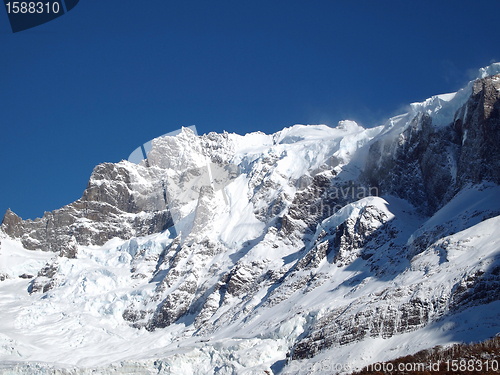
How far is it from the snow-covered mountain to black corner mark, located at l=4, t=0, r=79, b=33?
56201 millimetres

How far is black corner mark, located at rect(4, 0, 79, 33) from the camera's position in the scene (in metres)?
56.7

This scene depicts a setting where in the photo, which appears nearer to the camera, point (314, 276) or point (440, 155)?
point (314, 276)

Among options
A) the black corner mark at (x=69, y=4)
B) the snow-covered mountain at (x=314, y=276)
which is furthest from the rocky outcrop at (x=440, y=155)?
the black corner mark at (x=69, y=4)

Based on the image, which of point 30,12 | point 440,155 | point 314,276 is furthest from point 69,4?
point 440,155

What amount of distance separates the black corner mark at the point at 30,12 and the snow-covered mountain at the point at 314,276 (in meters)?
56.2

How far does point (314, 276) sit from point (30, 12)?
3366 inches

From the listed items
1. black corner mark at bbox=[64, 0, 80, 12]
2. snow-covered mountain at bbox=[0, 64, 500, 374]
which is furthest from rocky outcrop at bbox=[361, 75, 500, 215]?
black corner mark at bbox=[64, 0, 80, 12]

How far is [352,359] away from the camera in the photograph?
7369 cm

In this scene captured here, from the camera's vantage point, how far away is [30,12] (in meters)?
57.4

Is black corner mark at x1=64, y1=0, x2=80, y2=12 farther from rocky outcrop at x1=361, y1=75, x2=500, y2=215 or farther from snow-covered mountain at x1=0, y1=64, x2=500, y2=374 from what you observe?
rocky outcrop at x1=361, y1=75, x2=500, y2=215

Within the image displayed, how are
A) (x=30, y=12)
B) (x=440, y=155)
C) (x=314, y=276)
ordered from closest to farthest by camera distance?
(x=30, y=12), (x=314, y=276), (x=440, y=155)

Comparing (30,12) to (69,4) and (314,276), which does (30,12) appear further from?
(314,276)

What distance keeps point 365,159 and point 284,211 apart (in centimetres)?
3083

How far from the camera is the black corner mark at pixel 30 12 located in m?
56.7
